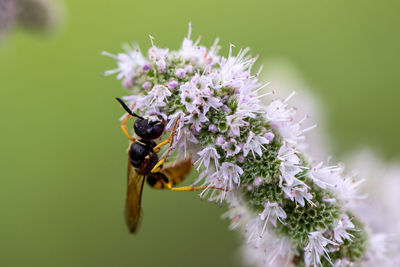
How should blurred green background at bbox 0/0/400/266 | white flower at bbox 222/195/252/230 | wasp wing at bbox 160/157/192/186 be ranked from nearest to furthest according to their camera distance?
white flower at bbox 222/195/252/230 < wasp wing at bbox 160/157/192/186 < blurred green background at bbox 0/0/400/266

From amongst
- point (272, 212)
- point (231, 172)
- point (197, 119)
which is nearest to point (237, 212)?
point (272, 212)

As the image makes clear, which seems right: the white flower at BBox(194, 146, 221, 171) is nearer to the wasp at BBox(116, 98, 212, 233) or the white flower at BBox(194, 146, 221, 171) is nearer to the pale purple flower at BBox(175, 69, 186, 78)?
the wasp at BBox(116, 98, 212, 233)

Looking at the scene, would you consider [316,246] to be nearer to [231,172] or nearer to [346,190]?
[346,190]

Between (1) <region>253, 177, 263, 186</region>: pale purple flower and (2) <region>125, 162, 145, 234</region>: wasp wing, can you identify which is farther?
(2) <region>125, 162, 145, 234</region>: wasp wing

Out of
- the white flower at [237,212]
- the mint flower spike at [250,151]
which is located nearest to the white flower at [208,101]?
the mint flower spike at [250,151]

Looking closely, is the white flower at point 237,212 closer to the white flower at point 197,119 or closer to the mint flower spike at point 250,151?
the mint flower spike at point 250,151

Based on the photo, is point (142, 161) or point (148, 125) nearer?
point (148, 125)

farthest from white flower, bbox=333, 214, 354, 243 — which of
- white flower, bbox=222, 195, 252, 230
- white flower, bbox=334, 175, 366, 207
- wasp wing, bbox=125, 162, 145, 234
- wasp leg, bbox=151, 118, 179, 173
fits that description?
wasp wing, bbox=125, 162, 145, 234

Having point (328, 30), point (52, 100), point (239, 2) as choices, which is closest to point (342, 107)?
point (328, 30)
